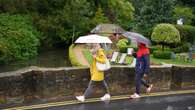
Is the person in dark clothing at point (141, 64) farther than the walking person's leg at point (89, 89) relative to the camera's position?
Yes

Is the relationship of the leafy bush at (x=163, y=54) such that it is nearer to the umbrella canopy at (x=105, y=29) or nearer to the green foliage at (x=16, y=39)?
the umbrella canopy at (x=105, y=29)

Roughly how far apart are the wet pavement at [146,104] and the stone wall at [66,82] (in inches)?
30.8

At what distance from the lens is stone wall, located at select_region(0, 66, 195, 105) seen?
1186 cm

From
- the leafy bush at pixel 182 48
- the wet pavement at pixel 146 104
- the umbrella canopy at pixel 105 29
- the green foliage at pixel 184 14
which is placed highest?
the wet pavement at pixel 146 104

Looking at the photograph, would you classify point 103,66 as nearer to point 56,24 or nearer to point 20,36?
point 20,36

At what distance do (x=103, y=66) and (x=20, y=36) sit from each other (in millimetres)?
30361

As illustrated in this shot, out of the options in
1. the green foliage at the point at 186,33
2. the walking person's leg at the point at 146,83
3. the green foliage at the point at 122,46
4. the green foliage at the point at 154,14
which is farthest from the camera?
the green foliage at the point at 154,14

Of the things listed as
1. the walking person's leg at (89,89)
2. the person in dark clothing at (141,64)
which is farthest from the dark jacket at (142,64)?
the walking person's leg at (89,89)

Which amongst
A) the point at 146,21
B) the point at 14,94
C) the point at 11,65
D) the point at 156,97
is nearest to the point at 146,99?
the point at 156,97

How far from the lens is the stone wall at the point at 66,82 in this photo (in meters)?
11.9

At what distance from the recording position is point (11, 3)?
4659cm

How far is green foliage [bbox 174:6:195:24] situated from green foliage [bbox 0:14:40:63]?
49.6 ft

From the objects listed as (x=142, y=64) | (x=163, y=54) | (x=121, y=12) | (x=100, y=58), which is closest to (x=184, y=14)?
(x=121, y=12)

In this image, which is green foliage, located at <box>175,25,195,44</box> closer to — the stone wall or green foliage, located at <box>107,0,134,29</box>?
green foliage, located at <box>107,0,134,29</box>
